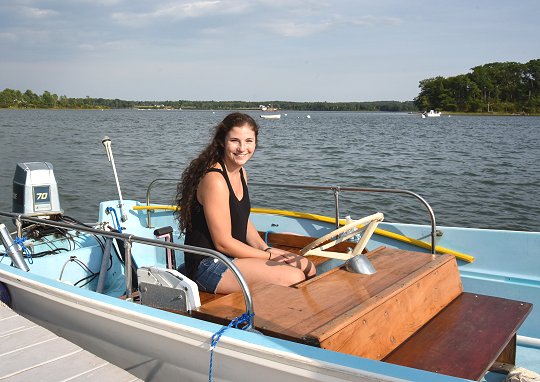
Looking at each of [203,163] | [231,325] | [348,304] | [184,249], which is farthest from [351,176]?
[231,325]

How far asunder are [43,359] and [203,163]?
1754 millimetres

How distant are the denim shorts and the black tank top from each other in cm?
7

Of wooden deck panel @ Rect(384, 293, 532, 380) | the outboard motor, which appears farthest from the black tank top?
the outboard motor

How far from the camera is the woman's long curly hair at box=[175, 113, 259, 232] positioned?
3.72 m

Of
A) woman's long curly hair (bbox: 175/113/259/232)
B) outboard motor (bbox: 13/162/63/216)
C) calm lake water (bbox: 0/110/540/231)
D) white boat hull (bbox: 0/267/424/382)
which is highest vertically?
woman's long curly hair (bbox: 175/113/259/232)

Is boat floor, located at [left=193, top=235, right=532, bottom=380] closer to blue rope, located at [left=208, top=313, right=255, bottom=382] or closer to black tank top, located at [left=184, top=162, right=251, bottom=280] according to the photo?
blue rope, located at [left=208, top=313, right=255, bottom=382]

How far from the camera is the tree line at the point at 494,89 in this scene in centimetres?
10100

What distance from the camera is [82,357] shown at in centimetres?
378

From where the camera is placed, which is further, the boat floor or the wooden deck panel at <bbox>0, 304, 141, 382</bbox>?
the wooden deck panel at <bbox>0, 304, 141, 382</bbox>

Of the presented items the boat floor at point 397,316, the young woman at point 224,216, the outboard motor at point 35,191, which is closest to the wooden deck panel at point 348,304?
the boat floor at point 397,316

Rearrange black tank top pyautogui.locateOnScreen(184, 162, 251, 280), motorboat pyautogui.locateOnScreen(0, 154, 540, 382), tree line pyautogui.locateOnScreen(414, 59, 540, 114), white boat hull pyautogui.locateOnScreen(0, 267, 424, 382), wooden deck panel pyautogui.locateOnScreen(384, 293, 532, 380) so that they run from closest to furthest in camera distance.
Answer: white boat hull pyautogui.locateOnScreen(0, 267, 424, 382) < motorboat pyautogui.locateOnScreen(0, 154, 540, 382) < wooden deck panel pyautogui.locateOnScreen(384, 293, 532, 380) < black tank top pyautogui.locateOnScreen(184, 162, 251, 280) < tree line pyautogui.locateOnScreen(414, 59, 540, 114)

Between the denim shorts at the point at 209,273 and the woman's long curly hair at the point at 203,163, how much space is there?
0.29 m

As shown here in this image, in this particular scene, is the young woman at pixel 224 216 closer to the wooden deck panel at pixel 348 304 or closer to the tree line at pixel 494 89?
the wooden deck panel at pixel 348 304

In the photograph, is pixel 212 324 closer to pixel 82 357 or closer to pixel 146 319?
pixel 146 319
